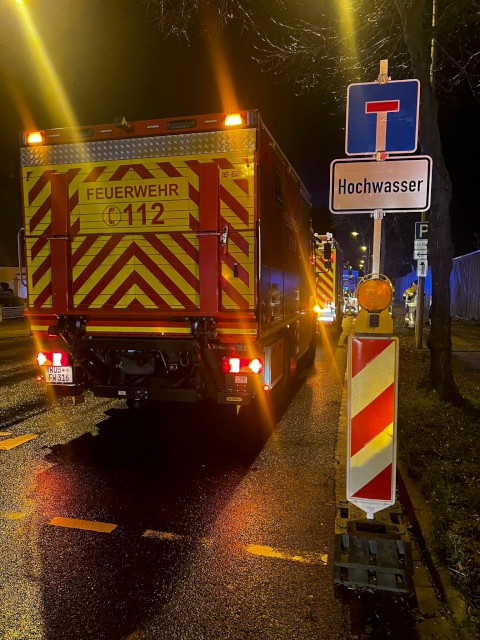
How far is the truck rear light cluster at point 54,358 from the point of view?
5.88 m

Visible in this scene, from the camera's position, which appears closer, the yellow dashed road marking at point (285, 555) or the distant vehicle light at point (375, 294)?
the distant vehicle light at point (375, 294)

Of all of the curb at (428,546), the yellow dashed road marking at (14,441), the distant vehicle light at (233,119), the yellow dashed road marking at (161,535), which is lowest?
the yellow dashed road marking at (161,535)

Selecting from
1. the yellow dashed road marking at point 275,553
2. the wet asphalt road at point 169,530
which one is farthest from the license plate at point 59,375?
the yellow dashed road marking at point 275,553

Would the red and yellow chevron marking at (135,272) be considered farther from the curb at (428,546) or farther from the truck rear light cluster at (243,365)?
the curb at (428,546)

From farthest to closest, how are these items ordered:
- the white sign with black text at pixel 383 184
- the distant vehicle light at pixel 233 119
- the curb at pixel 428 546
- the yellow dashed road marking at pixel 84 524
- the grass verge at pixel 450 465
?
the distant vehicle light at pixel 233 119, the yellow dashed road marking at pixel 84 524, the white sign with black text at pixel 383 184, the grass verge at pixel 450 465, the curb at pixel 428 546

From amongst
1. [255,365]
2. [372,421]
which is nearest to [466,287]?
[255,365]

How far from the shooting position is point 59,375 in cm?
595

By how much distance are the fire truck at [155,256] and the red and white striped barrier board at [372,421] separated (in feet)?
7.15

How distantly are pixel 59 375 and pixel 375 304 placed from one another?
4.18m

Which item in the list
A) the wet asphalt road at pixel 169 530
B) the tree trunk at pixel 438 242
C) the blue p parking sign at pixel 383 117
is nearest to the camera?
the wet asphalt road at pixel 169 530

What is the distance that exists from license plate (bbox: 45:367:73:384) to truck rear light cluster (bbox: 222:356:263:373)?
6.39 ft

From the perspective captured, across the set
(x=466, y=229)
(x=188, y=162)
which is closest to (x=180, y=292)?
(x=188, y=162)

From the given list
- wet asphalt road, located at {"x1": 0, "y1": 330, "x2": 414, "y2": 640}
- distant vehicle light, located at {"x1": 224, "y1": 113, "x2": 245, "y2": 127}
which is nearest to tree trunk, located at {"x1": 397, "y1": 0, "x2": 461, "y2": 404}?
wet asphalt road, located at {"x1": 0, "y1": 330, "x2": 414, "y2": 640}

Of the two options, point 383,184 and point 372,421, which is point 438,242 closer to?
point 383,184
